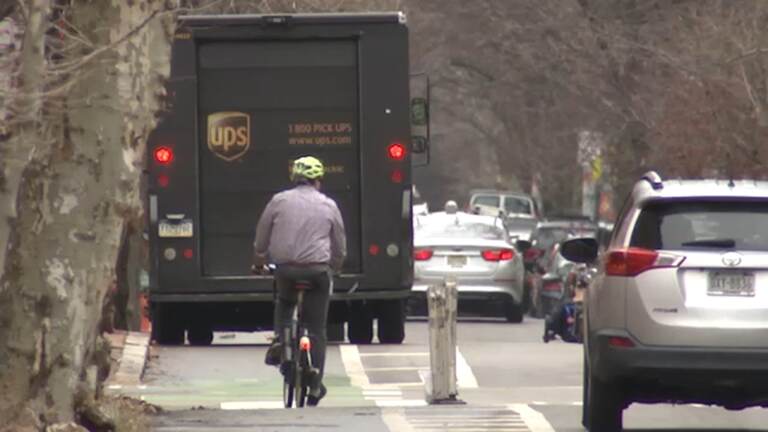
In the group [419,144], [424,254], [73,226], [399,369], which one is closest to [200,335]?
[419,144]

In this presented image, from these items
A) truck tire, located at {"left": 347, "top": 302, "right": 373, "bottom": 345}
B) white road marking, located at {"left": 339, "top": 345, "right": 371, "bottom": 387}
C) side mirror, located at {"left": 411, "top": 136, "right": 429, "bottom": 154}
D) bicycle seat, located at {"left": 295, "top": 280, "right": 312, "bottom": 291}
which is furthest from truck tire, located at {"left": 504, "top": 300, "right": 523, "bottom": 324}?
bicycle seat, located at {"left": 295, "top": 280, "right": 312, "bottom": 291}

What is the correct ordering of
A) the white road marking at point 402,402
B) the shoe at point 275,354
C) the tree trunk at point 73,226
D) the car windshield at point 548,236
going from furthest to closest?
the car windshield at point 548,236 → the white road marking at point 402,402 → the shoe at point 275,354 → the tree trunk at point 73,226

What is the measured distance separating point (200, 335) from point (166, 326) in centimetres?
58

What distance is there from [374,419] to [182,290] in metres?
8.00

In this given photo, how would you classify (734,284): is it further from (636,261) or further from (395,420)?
(395,420)

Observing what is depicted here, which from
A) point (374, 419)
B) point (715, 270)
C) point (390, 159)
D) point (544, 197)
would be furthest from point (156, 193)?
point (544, 197)

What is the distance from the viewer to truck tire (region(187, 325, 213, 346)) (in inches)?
839

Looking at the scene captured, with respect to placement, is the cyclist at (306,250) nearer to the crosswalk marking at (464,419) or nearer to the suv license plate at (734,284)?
the crosswalk marking at (464,419)

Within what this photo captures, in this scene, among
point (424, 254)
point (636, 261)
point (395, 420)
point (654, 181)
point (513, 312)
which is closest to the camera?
point (636, 261)

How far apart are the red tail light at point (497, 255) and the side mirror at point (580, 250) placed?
1495cm

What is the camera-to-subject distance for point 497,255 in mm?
28250

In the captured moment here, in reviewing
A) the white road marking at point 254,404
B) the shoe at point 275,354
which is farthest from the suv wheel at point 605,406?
the white road marking at point 254,404

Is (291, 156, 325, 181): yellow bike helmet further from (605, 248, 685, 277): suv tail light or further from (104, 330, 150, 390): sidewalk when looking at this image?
(605, 248, 685, 277): suv tail light

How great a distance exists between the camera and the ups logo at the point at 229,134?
65.7 ft
